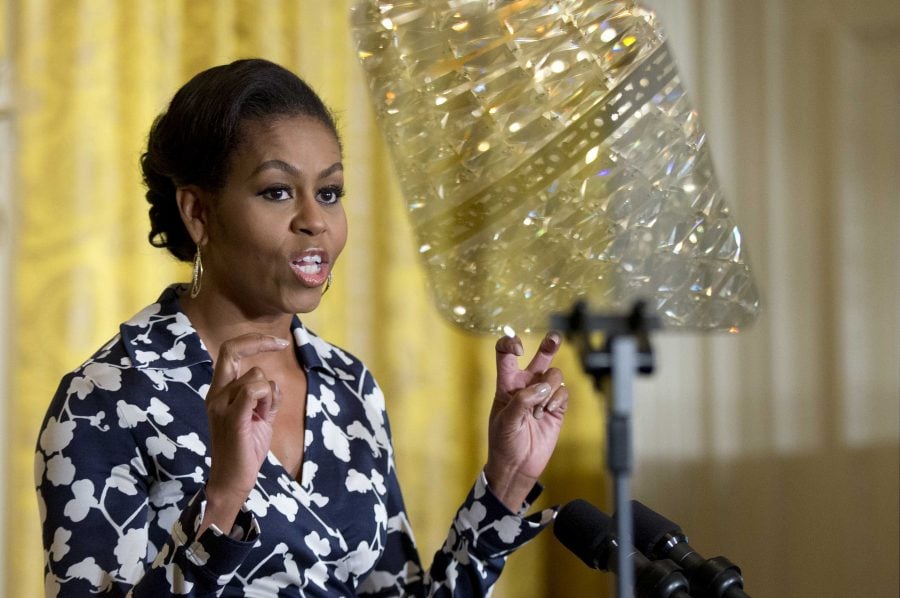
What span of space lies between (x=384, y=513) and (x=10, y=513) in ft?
4.22

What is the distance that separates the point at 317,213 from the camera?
4.97 feet

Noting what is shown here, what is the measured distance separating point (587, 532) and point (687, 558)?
115mm

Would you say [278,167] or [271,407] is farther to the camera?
[278,167]

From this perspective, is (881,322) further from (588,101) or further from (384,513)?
(588,101)

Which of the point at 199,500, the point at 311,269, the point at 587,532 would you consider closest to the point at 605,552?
the point at 587,532

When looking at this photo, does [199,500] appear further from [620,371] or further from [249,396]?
[620,371]

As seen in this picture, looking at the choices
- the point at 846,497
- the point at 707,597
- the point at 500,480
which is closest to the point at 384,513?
the point at 500,480

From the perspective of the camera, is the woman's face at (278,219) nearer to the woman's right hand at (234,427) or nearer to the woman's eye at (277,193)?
the woman's eye at (277,193)

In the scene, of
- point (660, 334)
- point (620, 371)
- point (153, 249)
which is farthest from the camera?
point (660, 334)

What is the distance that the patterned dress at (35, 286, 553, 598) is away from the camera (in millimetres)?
1317

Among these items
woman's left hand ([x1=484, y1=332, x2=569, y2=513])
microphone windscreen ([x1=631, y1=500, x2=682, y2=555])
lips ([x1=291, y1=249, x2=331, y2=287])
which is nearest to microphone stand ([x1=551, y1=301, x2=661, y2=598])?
microphone windscreen ([x1=631, y1=500, x2=682, y2=555])

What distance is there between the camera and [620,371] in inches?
35.0

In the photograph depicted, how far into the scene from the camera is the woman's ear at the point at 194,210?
160 cm

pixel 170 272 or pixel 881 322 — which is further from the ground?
pixel 170 272
